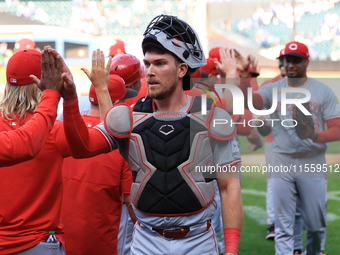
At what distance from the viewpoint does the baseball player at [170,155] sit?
290 centimetres

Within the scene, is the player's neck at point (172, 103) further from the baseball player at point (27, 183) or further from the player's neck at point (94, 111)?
the player's neck at point (94, 111)

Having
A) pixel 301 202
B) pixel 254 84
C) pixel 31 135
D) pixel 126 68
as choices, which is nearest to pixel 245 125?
pixel 254 84

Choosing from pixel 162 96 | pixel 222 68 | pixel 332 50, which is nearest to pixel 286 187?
pixel 222 68

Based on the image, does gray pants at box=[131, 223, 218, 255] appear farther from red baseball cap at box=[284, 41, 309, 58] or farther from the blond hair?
red baseball cap at box=[284, 41, 309, 58]

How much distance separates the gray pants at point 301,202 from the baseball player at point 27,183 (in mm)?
3174

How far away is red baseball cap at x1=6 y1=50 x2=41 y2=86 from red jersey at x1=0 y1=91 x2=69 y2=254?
0.68 feet

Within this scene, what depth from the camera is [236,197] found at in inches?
117

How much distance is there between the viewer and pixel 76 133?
276 centimetres

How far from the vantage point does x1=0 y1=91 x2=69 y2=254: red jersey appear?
2.88m

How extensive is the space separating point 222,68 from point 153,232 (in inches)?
56.8

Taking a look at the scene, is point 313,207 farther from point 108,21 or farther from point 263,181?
point 108,21

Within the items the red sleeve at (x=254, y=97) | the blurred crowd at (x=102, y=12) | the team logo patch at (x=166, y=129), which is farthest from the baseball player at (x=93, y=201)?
the blurred crowd at (x=102, y=12)

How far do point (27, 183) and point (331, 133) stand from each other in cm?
342

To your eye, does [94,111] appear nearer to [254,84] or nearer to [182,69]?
[182,69]
